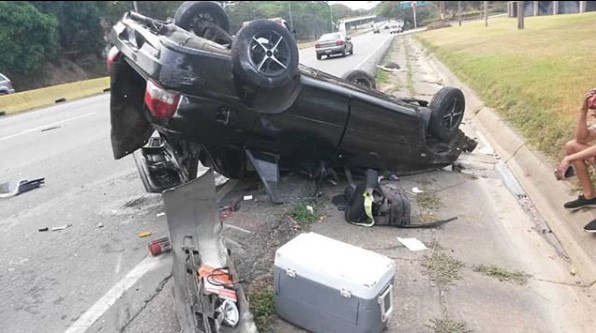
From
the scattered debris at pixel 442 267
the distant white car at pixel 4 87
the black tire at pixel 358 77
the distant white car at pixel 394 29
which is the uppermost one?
the black tire at pixel 358 77

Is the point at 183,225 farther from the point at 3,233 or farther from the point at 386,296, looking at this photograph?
the point at 3,233

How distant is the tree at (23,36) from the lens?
2961 centimetres

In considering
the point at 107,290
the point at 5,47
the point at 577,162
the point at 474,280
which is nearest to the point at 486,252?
the point at 474,280

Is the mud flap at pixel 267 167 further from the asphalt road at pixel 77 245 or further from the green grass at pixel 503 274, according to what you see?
the green grass at pixel 503 274

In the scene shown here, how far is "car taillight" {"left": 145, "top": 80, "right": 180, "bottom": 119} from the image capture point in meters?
4.19

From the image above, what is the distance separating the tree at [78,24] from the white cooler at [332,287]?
1441 inches

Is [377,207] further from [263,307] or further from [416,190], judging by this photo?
[263,307]

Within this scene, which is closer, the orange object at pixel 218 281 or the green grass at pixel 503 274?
the orange object at pixel 218 281

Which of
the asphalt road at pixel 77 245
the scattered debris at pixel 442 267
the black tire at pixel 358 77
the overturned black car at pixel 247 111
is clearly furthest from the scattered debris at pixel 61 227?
the black tire at pixel 358 77

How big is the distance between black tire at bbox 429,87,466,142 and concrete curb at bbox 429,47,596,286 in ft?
3.47

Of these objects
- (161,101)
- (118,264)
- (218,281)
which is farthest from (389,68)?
(218,281)

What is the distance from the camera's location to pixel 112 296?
3.71 m

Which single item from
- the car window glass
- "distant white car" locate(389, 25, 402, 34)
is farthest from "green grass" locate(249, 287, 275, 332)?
"distant white car" locate(389, 25, 402, 34)

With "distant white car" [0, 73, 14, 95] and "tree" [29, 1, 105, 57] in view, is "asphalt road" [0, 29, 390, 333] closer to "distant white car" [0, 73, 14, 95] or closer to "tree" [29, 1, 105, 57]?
"distant white car" [0, 73, 14, 95]
